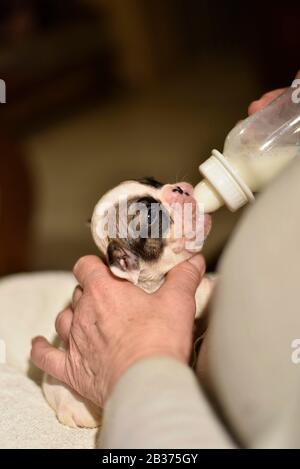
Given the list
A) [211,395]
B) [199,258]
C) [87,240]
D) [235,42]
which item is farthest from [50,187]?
[211,395]

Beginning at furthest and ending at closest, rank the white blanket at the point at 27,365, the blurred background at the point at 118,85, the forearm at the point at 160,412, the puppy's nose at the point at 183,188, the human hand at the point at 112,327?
1. the blurred background at the point at 118,85
2. the puppy's nose at the point at 183,188
3. the white blanket at the point at 27,365
4. the human hand at the point at 112,327
5. the forearm at the point at 160,412

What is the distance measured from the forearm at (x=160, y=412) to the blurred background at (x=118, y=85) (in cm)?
158

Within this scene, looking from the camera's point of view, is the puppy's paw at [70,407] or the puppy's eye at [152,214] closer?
the puppy's paw at [70,407]

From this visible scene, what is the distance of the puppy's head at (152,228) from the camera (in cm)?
93

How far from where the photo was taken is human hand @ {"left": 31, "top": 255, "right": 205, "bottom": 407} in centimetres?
65

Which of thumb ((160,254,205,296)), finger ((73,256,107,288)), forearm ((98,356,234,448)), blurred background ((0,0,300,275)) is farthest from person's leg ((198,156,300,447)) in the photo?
blurred background ((0,0,300,275))

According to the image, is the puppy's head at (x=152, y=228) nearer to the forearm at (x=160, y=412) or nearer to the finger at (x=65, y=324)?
the finger at (x=65, y=324)

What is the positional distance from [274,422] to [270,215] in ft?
0.51

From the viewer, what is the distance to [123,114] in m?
3.22

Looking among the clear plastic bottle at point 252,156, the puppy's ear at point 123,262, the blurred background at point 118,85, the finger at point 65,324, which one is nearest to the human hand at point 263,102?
the clear plastic bottle at point 252,156

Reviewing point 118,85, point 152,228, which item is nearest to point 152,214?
point 152,228

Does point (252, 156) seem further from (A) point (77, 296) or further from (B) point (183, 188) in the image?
(A) point (77, 296)

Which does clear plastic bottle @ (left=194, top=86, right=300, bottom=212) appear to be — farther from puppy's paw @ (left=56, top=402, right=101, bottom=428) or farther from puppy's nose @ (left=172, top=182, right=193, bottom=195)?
puppy's paw @ (left=56, top=402, right=101, bottom=428)

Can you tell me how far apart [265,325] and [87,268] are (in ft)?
1.09
